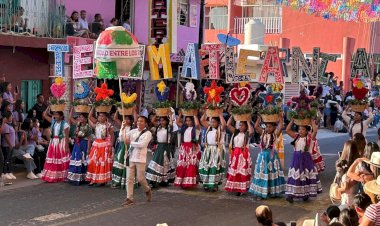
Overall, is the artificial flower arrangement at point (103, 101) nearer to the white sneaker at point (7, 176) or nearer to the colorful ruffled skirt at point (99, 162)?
the colorful ruffled skirt at point (99, 162)

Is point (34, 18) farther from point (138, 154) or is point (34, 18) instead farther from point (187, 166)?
point (138, 154)

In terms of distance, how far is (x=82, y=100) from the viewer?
1517 cm

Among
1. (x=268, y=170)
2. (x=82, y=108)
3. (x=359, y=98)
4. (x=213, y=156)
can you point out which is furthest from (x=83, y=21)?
(x=268, y=170)

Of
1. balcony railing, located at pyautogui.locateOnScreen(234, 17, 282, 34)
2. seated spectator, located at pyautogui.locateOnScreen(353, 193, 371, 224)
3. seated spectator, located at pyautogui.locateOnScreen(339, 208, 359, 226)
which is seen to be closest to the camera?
seated spectator, located at pyautogui.locateOnScreen(339, 208, 359, 226)

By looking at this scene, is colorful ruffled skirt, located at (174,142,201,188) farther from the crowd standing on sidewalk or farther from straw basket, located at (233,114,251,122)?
straw basket, located at (233,114,251,122)

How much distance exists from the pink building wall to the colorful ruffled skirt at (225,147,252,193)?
10.2 metres

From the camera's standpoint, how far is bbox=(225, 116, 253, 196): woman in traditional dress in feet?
44.8

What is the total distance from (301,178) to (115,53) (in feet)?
13.1

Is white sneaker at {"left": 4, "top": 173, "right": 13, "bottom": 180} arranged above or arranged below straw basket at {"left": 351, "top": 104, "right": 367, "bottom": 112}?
below

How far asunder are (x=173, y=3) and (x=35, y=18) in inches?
209

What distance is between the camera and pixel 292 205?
13.1 metres

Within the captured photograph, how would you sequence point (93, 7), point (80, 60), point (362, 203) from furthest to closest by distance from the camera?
1. point (93, 7)
2. point (80, 60)
3. point (362, 203)

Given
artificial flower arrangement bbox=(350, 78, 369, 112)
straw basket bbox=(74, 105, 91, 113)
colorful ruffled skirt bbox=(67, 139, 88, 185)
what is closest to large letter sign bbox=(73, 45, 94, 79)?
straw basket bbox=(74, 105, 91, 113)

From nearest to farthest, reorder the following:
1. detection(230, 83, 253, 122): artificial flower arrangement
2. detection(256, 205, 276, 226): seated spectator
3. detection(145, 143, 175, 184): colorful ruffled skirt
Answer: detection(256, 205, 276, 226): seated spectator < detection(230, 83, 253, 122): artificial flower arrangement < detection(145, 143, 175, 184): colorful ruffled skirt
